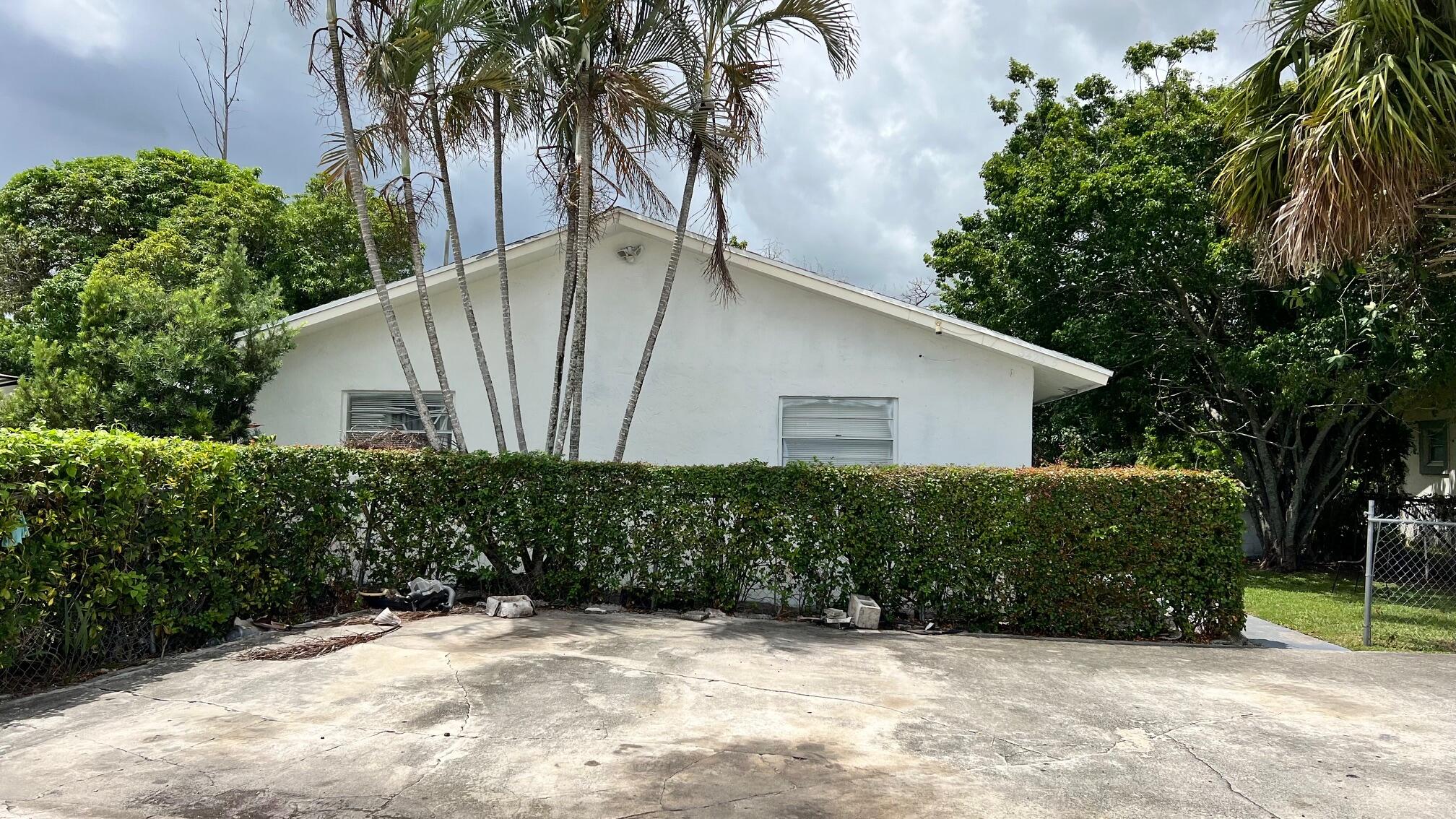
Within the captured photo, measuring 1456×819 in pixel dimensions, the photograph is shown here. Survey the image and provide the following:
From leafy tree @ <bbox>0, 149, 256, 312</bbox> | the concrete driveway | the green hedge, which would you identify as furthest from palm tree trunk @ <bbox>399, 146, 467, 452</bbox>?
leafy tree @ <bbox>0, 149, 256, 312</bbox>

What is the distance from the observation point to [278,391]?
11367 millimetres

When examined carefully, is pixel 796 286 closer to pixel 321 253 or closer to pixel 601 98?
pixel 601 98

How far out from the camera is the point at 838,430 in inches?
438

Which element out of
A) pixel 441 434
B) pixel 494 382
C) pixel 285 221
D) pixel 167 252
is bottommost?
pixel 441 434

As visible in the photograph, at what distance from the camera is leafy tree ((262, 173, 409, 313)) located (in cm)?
1734

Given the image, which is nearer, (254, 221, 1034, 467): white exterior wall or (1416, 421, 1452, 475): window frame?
(254, 221, 1034, 467): white exterior wall

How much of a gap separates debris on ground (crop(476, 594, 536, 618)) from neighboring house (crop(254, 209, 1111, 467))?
2998 mm

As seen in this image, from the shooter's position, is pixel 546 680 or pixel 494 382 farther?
pixel 494 382

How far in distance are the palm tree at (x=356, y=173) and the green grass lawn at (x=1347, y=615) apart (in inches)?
413

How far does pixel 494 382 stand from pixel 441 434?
95cm

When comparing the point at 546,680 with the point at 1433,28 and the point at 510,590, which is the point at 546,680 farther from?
the point at 1433,28

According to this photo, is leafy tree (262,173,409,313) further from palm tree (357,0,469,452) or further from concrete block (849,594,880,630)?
concrete block (849,594,880,630)

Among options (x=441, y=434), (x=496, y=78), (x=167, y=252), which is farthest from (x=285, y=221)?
(x=496, y=78)

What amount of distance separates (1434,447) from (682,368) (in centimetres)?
1696
